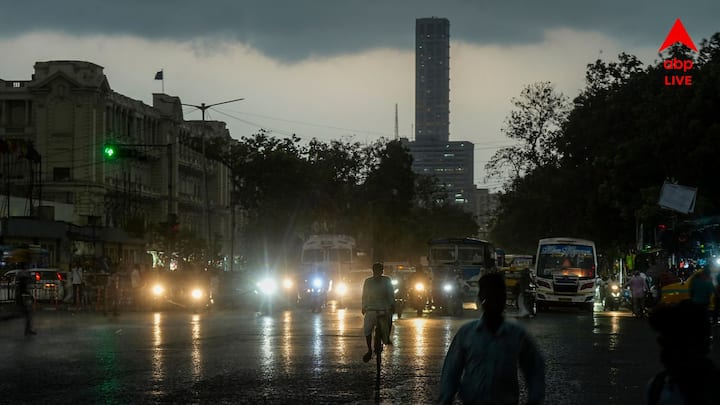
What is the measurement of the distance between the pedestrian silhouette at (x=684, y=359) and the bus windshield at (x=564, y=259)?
40213mm

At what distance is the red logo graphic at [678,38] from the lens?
176 ft

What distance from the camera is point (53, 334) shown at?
2809cm

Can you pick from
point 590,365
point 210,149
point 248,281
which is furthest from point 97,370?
point 210,149

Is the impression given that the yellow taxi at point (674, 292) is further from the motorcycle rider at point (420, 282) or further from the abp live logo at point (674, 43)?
the abp live logo at point (674, 43)

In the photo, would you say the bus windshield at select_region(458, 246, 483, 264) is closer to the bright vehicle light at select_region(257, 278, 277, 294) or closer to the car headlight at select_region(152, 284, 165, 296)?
the bright vehicle light at select_region(257, 278, 277, 294)

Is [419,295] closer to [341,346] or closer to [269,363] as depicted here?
[341,346]

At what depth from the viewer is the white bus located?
44219mm

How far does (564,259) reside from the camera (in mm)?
45875

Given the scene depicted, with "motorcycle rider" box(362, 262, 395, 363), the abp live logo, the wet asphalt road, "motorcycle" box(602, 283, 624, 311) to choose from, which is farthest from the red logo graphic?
"motorcycle rider" box(362, 262, 395, 363)

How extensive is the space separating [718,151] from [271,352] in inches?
1227

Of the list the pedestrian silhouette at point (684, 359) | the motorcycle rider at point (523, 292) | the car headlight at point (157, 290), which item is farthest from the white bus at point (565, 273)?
the pedestrian silhouette at point (684, 359)

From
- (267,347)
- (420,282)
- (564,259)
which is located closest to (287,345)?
(267,347)

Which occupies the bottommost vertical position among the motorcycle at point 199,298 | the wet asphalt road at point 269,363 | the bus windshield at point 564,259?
the wet asphalt road at point 269,363

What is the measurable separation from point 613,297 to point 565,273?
5.12m
